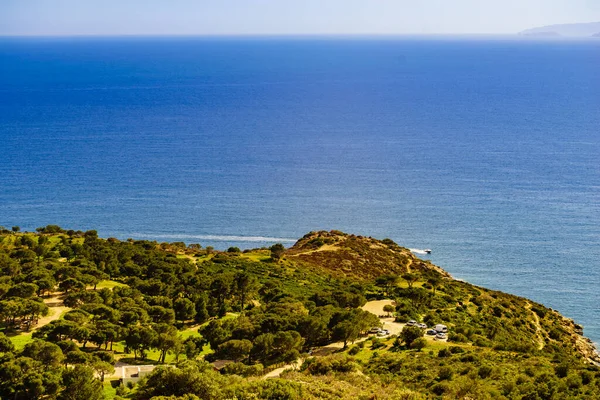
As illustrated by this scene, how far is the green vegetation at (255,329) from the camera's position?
106 ft

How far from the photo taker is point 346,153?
454ft

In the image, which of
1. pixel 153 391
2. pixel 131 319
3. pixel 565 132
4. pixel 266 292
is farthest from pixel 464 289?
pixel 565 132

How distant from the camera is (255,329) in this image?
4419cm

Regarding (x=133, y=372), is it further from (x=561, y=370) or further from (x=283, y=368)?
(x=561, y=370)

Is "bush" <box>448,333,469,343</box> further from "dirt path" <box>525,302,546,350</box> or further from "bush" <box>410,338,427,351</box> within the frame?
"dirt path" <box>525,302,546,350</box>

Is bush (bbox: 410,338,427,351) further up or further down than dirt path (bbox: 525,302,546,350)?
further up

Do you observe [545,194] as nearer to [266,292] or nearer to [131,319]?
[266,292]

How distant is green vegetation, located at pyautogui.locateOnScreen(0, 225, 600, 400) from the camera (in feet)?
106

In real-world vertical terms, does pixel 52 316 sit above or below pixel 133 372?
above

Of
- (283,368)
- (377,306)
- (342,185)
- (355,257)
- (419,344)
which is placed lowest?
(377,306)

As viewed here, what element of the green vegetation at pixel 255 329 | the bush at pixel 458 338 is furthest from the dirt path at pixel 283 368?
the bush at pixel 458 338

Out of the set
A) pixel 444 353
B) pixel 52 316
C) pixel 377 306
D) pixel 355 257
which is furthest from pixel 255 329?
pixel 355 257

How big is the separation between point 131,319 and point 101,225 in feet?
177

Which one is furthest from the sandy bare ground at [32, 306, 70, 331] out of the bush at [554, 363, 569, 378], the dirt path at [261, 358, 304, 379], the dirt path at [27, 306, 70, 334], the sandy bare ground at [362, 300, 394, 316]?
the bush at [554, 363, 569, 378]
